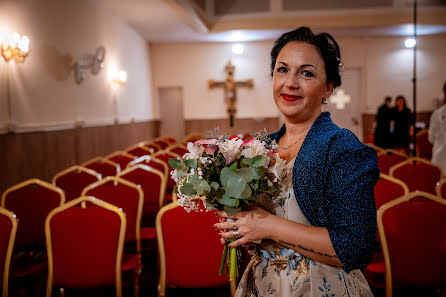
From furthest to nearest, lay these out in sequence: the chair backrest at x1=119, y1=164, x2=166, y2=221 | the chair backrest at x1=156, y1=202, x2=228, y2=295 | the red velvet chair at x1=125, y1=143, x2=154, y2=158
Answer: the red velvet chair at x1=125, y1=143, x2=154, y2=158
the chair backrest at x1=119, y1=164, x2=166, y2=221
the chair backrest at x1=156, y1=202, x2=228, y2=295

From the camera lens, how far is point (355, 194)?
1.04 metres

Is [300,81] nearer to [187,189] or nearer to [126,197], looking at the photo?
[187,189]

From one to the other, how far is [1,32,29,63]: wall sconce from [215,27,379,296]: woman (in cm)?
479

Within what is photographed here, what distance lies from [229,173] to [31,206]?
9.96 ft

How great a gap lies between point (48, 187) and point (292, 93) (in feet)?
9.88

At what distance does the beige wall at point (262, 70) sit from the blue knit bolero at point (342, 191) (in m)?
12.0

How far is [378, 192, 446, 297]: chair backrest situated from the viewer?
2361 millimetres

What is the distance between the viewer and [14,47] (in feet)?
16.8

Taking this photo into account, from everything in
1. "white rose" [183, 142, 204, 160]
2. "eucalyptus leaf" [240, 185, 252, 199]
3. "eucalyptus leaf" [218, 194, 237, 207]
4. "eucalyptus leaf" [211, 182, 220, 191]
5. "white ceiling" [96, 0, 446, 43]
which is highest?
"white ceiling" [96, 0, 446, 43]

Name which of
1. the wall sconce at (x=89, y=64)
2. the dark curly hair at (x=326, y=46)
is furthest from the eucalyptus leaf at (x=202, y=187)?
the wall sconce at (x=89, y=64)

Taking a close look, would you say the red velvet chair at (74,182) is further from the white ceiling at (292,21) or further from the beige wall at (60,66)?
the white ceiling at (292,21)

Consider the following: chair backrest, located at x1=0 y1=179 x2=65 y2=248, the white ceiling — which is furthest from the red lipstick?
the white ceiling

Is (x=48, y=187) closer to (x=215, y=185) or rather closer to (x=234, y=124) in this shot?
(x=215, y=185)

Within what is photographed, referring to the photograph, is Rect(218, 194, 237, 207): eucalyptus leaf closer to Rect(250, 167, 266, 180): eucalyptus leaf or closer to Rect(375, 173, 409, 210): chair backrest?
Rect(250, 167, 266, 180): eucalyptus leaf
